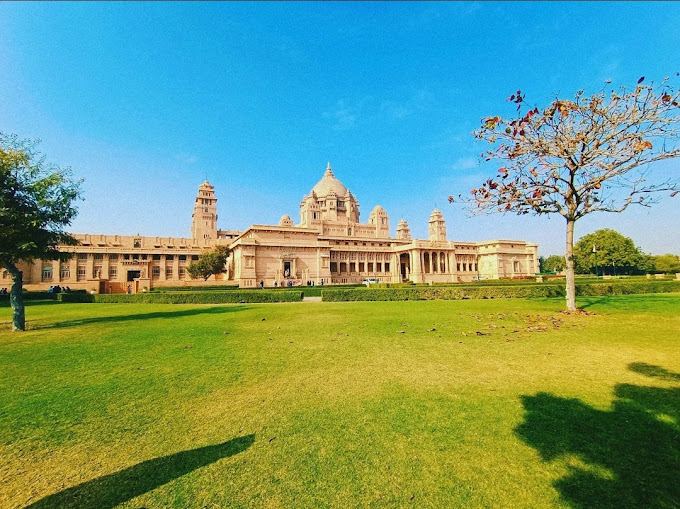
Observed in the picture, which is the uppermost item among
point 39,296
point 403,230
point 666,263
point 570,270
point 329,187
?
point 329,187

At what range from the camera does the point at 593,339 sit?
9398 millimetres

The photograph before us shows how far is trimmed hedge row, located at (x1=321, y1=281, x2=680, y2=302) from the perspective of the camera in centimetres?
2322

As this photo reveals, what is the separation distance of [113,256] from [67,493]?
237ft

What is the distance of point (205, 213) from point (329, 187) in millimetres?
31709

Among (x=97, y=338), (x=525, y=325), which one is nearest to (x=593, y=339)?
(x=525, y=325)

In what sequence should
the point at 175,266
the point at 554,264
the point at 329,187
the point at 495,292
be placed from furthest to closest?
the point at 554,264, the point at 329,187, the point at 175,266, the point at 495,292

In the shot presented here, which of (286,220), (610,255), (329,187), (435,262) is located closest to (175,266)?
(286,220)

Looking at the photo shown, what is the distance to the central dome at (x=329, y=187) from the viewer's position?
83350 mm

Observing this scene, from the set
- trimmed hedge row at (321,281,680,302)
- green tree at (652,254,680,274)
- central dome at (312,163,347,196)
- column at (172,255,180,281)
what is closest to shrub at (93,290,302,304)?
trimmed hedge row at (321,281,680,302)

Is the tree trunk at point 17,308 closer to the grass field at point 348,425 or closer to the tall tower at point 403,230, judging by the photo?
the grass field at point 348,425

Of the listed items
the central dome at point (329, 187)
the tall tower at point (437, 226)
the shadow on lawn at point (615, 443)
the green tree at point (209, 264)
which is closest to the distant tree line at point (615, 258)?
the tall tower at point (437, 226)

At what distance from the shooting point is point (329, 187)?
8438cm

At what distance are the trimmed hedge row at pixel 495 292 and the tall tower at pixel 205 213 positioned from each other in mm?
59465

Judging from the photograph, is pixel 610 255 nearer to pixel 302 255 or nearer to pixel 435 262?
pixel 435 262
